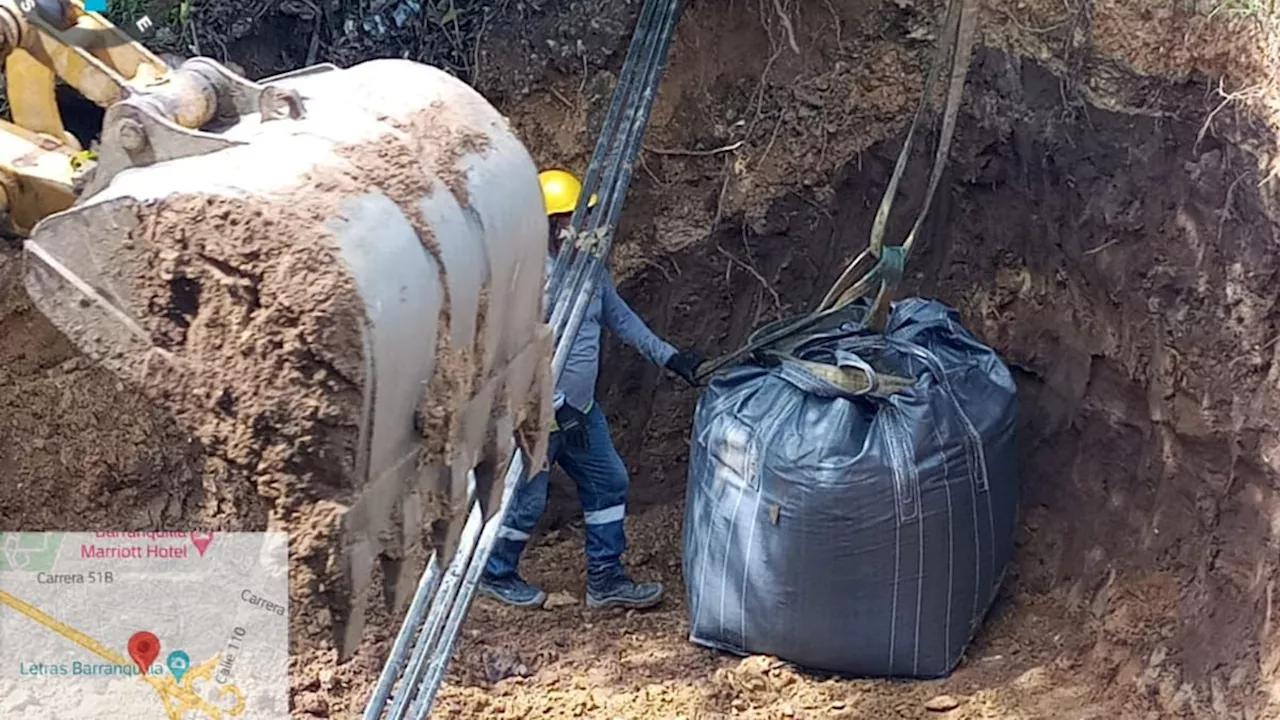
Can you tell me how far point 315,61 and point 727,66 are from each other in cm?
132

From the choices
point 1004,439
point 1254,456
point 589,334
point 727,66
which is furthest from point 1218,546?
point 727,66

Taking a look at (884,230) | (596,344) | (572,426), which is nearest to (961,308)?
(884,230)

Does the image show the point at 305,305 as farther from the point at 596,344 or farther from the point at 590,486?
the point at 590,486

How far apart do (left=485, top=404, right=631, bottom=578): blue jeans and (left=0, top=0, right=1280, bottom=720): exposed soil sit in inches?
7.6

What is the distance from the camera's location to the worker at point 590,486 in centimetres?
363

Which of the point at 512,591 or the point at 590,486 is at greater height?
the point at 590,486

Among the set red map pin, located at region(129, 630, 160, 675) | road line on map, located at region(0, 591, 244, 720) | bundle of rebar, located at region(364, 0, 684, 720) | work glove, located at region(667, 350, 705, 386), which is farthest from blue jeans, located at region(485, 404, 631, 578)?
red map pin, located at region(129, 630, 160, 675)

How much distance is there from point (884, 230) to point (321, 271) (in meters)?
2.13

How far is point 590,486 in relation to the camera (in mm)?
3799

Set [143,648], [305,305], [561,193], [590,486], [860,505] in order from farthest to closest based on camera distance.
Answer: [143,648] → [590,486] → [561,193] → [860,505] → [305,305]

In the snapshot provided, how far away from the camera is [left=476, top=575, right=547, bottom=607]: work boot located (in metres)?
3.84

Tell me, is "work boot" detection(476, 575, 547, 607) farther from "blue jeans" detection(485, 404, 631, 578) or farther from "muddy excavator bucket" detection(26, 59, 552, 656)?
"muddy excavator bucket" detection(26, 59, 552, 656)

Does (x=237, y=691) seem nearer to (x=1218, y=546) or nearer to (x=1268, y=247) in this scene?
(x=1218, y=546)

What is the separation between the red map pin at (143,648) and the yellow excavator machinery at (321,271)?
7.21 feet
